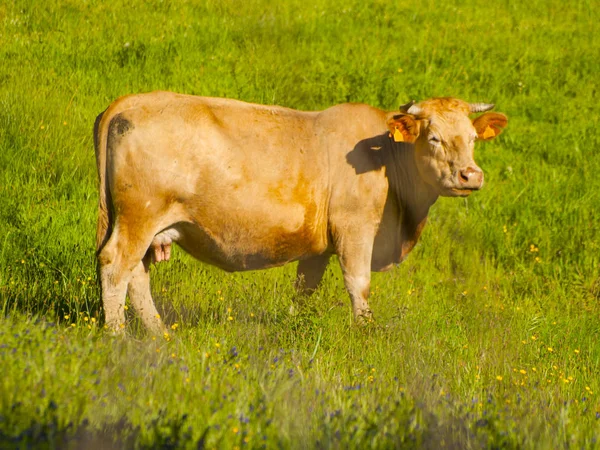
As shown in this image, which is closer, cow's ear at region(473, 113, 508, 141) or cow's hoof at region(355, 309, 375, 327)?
cow's hoof at region(355, 309, 375, 327)

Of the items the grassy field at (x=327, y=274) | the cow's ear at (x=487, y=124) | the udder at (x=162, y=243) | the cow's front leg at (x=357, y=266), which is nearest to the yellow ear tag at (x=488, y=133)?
the cow's ear at (x=487, y=124)

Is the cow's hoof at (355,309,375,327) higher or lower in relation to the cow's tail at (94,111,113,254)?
lower

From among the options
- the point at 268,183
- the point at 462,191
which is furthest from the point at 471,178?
the point at 268,183

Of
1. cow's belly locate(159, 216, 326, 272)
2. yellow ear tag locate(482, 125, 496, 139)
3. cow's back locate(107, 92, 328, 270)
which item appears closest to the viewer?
cow's back locate(107, 92, 328, 270)

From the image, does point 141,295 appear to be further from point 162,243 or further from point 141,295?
point 162,243

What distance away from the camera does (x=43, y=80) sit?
10.4m

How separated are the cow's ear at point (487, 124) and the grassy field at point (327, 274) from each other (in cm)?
154

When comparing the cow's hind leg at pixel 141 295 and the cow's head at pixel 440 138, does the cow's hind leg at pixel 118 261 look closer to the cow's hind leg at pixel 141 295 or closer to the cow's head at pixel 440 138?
the cow's hind leg at pixel 141 295

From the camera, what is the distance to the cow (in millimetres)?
6172

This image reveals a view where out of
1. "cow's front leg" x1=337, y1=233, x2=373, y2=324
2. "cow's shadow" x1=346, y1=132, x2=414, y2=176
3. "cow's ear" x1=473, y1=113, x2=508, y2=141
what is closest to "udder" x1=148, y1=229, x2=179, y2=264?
"cow's front leg" x1=337, y1=233, x2=373, y2=324

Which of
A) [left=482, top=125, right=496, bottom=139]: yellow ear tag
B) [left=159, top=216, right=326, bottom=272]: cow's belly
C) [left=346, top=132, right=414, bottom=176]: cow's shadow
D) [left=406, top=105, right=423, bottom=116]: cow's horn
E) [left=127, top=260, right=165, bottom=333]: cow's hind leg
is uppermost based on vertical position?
[left=406, top=105, right=423, bottom=116]: cow's horn

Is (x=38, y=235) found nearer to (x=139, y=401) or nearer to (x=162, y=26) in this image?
(x=139, y=401)

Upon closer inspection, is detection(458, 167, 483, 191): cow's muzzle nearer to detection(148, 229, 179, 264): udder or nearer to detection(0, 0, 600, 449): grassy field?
detection(0, 0, 600, 449): grassy field

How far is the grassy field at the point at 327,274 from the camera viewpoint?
13.3 feet
